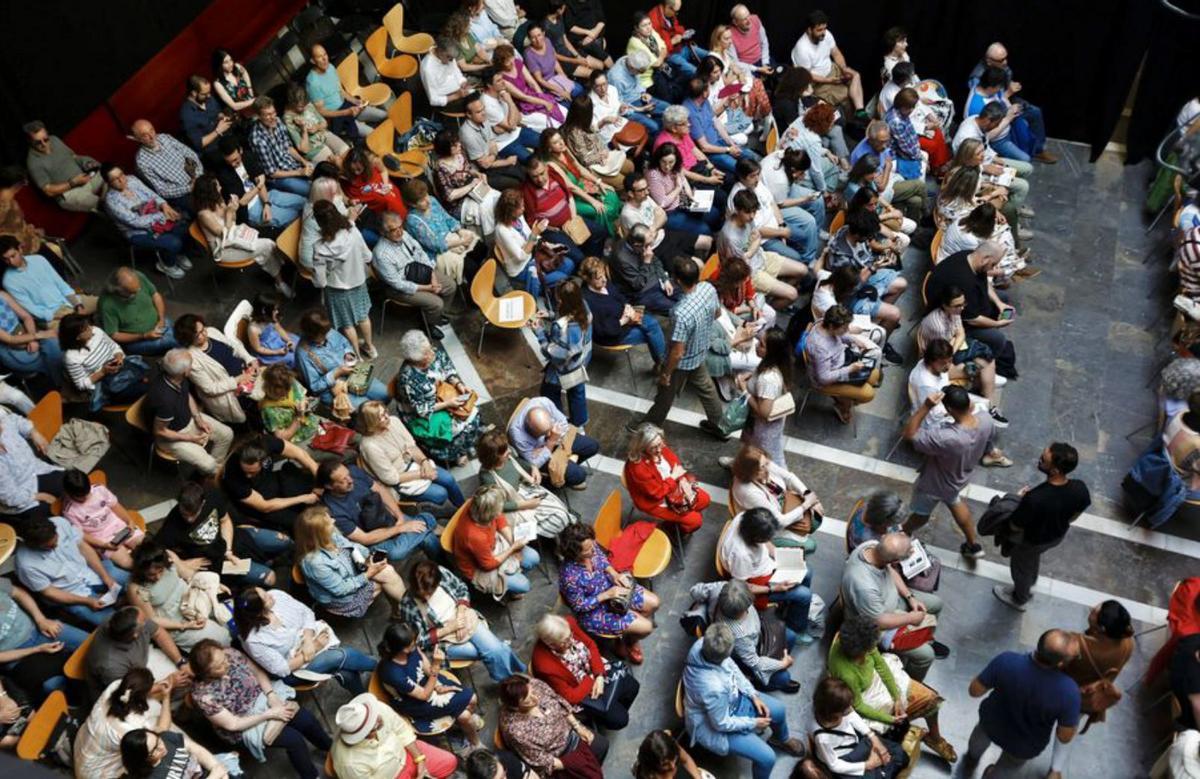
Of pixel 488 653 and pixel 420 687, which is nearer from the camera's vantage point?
pixel 420 687

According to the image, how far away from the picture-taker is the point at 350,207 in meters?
8.01

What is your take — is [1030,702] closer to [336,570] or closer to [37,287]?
[336,570]

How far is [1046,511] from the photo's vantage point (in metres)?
6.38

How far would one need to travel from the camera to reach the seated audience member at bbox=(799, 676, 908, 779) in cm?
530

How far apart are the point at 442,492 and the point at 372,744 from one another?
2.03 meters

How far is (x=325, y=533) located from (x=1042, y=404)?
5269 mm

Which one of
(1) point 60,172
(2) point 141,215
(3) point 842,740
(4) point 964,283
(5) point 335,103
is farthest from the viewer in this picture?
(5) point 335,103

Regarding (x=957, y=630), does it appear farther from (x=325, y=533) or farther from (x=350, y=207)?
(x=350, y=207)

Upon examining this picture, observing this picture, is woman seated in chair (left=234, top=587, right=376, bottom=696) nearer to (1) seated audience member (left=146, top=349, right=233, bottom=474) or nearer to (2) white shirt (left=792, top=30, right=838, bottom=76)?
(1) seated audience member (left=146, top=349, right=233, bottom=474)

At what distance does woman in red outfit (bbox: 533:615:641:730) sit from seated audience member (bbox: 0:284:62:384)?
3800mm

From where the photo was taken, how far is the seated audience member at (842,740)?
5.30 metres

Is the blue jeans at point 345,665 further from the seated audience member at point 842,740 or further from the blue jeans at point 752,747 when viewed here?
the seated audience member at point 842,740

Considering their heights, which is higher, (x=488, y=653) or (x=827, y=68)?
(x=827, y=68)

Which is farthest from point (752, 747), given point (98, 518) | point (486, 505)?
point (98, 518)
